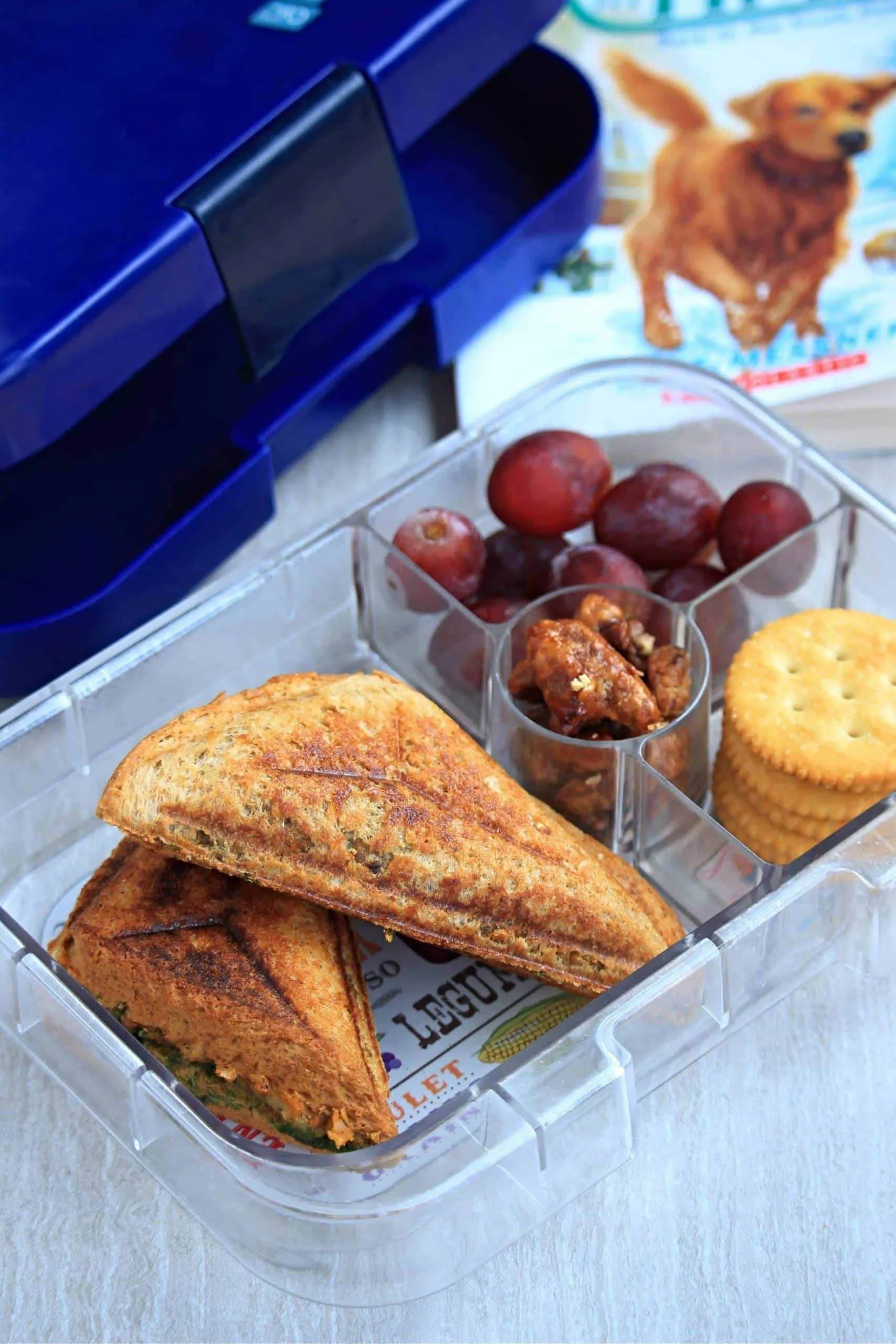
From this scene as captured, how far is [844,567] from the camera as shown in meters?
0.91

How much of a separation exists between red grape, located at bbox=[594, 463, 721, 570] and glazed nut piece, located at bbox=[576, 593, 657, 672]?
0.32ft

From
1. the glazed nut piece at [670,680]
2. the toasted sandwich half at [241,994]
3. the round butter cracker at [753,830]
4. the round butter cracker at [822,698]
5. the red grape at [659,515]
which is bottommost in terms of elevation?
the round butter cracker at [753,830]

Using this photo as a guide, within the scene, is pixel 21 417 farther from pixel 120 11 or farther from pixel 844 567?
pixel 844 567

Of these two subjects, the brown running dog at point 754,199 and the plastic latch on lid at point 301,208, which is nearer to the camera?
the plastic latch on lid at point 301,208

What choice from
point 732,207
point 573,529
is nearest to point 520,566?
point 573,529

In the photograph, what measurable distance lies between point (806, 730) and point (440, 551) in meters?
0.21

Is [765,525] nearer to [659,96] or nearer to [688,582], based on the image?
[688,582]

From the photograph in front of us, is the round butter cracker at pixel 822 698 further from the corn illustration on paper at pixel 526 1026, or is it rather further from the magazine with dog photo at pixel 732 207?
the magazine with dog photo at pixel 732 207

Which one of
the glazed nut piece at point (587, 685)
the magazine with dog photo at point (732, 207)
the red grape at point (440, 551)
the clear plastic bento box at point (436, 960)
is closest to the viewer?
the clear plastic bento box at point (436, 960)

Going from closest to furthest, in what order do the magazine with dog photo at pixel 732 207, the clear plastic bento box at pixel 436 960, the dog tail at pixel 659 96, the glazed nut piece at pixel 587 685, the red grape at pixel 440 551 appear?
1. the clear plastic bento box at pixel 436 960
2. the glazed nut piece at pixel 587 685
3. the red grape at pixel 440 551
4. the magazine with dog photo at pixel 732 207
5. the dog tail at pixel 659 96

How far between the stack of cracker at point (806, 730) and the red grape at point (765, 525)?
6 cm

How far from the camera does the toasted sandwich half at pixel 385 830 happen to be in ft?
2.22

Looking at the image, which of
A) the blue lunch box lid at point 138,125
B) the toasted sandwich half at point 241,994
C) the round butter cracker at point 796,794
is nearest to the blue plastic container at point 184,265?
the blue lunch box lid at point 138,125

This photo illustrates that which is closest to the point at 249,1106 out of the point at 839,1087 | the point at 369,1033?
the point at 369,1033
